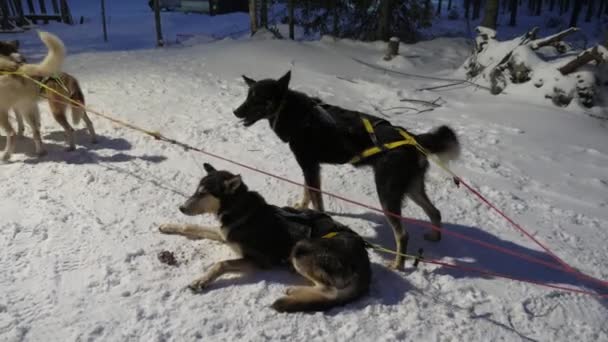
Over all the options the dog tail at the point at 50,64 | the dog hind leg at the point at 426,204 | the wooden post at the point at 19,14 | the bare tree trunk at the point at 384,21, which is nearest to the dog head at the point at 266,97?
the dog hind leg at the point at 426,204

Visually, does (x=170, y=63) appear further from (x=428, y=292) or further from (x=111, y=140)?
(x=428, y=292)

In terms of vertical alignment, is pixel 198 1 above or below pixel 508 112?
above

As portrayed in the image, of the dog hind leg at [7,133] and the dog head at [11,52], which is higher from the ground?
the dog head at [11,52]

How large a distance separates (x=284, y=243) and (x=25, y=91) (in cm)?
368

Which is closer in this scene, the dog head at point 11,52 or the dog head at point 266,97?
the dog head at point 266,97

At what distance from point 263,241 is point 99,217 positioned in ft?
5.34

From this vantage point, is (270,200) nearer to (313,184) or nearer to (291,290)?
(313,184)

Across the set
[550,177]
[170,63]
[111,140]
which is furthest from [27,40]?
[550,177]

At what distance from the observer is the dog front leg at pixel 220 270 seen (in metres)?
2.88

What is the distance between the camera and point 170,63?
9.09 m

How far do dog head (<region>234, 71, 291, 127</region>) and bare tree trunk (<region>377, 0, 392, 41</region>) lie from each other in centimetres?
1043

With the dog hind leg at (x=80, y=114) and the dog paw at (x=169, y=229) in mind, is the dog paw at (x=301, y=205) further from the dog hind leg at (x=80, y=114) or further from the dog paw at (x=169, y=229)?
the dog hind leg at (x=80, y=114)

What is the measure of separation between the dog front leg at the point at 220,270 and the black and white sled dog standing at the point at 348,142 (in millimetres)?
1129

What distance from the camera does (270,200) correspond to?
429 cm
